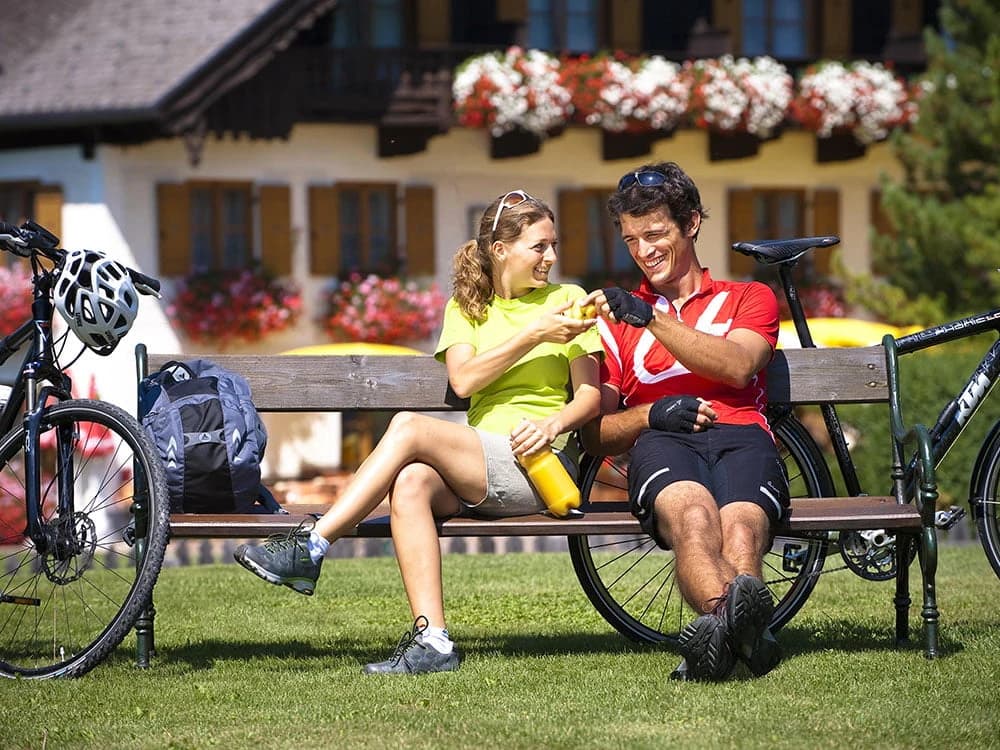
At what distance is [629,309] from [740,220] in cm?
1981

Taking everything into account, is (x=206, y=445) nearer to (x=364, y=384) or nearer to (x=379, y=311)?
(x=364, y=384)

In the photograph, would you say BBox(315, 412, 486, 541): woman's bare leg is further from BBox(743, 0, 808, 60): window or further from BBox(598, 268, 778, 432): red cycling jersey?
BBox(743, 0, 808, 60): window

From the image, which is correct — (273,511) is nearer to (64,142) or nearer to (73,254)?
(73,254)

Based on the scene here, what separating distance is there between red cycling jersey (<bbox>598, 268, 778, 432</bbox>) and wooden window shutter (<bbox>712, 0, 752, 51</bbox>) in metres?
19.4

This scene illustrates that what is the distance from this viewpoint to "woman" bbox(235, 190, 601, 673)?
599 cm

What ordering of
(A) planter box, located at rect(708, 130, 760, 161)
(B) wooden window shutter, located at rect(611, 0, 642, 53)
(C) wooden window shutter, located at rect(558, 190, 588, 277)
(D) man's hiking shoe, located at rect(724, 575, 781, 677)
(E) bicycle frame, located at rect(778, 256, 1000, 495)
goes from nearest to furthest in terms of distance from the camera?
(D) man's hiking shoe, located at rect(724, 575, 781, 677) < (E) bicycle frame, located at rect(778, 256, 1000, 495) < (C) wooden window shutter, located at rect(558, 190, 588, 277) < (B) wooden window shutter, located at rect(611, 0, 642, 53) < (A) planter box, located at rect(708, 130, 760, 161)

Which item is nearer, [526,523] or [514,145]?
[526,523]

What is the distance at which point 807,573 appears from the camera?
22.1ft

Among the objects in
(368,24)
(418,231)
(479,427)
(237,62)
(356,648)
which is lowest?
(356,648)

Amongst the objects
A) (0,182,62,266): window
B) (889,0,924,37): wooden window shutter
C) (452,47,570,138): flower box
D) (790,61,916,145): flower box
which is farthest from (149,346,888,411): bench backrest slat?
(889,0,924,37): wooden window shutter

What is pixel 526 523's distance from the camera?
6.02 meters


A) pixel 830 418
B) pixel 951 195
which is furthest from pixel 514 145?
pixel 830 418

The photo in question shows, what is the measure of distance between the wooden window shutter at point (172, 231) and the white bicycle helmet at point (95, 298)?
15.8 meters

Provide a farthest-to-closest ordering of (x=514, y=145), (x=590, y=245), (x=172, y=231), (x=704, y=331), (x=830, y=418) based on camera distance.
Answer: (x=590, y=245) → (x=514, y=145) → (x=172, y=231) → (x=830, y=418) → (x=704, y=331)
